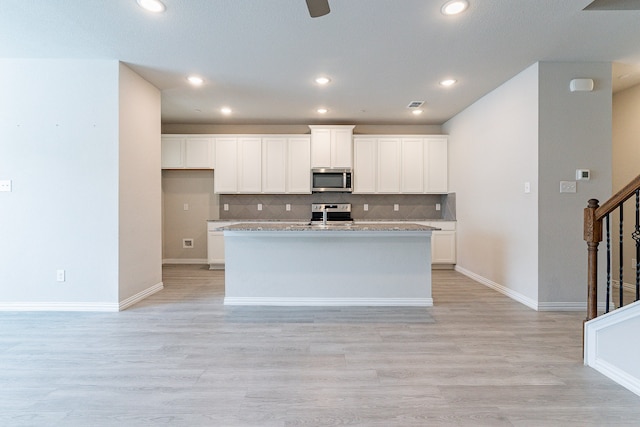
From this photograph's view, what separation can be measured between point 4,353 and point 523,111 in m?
5.38

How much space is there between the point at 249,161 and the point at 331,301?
3256mm

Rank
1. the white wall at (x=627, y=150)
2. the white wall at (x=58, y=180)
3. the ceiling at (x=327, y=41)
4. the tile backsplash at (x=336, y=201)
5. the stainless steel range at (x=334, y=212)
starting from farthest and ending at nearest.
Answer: the tile backsplash at (x=336, y=201) < the stainless steel range at (x=334, y=212) < the white wall at (x=627, y=150) < the white wall at (x=58, y=180) < the ceiling at (x=327, y=41)

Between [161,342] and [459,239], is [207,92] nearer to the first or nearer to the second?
[161,342]

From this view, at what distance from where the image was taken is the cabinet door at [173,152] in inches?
234

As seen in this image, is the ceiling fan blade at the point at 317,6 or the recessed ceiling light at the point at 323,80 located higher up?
the recessed ceiling light at the point at 323,80

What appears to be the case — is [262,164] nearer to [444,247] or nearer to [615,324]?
[444,247]

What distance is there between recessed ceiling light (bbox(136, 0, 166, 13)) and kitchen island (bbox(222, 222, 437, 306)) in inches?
83.8

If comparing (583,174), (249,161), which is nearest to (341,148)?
(249,161)

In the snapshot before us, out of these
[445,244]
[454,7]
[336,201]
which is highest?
[454,7]

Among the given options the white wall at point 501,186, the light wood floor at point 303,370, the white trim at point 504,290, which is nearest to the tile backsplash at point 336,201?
the white wall at point 501,186

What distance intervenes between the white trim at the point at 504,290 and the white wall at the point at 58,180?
452 centimetres

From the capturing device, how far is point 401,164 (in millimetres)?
5961

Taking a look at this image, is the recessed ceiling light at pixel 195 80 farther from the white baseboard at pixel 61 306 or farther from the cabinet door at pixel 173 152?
the white baseboard at pixel 61 306

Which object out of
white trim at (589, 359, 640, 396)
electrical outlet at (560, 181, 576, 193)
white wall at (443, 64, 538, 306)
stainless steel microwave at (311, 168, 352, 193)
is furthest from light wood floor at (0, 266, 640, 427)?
stainless steel microwave at (311, 168, 352, 193)
